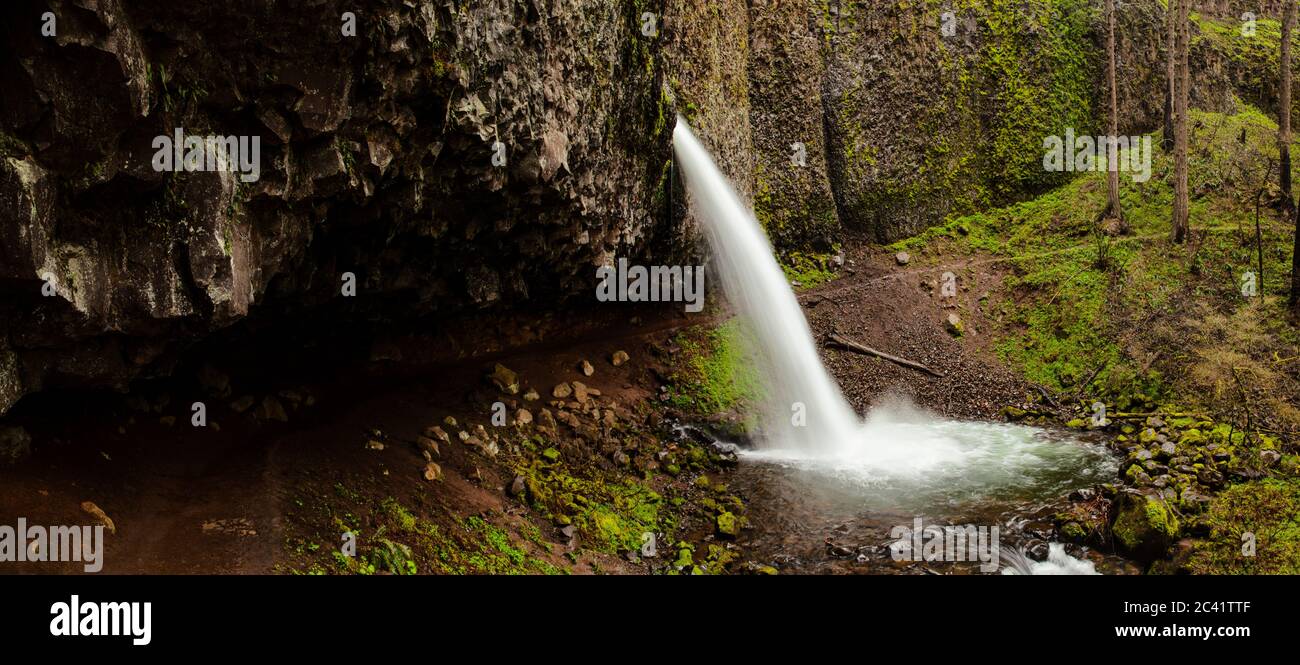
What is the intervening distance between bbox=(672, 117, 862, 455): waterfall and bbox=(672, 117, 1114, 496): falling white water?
22mm

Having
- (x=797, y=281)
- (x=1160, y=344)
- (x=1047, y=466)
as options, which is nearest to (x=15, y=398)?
(x=1047, y=466)

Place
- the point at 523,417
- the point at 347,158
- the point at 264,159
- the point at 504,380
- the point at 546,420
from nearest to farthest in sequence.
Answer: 1. the point at 264,159
2. the point at 347,158
3. the point at 523,417
4. the point at 546,420
5. the point at 504,380

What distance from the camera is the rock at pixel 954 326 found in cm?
2017

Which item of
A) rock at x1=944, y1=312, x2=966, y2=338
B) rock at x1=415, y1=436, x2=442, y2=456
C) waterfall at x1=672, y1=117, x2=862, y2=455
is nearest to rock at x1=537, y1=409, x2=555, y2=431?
rock at x1=415, y1=436, x2=442, y2=456

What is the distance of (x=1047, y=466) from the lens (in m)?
14.0

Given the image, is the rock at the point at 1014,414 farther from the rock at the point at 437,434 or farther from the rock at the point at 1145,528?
the rock at the point at 437,434

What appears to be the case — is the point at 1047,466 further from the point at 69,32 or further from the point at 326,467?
the point at 69,32

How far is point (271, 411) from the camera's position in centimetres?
1127

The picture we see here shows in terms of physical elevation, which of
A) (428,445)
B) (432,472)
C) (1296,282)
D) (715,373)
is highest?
(1296,282)
